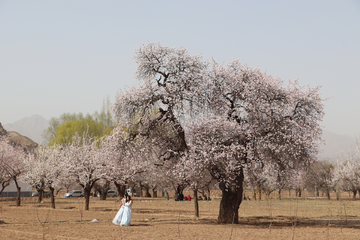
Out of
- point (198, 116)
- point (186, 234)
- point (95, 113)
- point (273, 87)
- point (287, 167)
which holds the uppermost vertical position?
point (95, 113)

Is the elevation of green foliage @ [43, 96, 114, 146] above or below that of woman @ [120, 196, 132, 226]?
above

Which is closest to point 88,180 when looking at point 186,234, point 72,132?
point 186,234

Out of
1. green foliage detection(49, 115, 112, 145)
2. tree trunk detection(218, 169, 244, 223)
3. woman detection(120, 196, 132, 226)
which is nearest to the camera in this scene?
woman detection(120, 196, 132, 226)

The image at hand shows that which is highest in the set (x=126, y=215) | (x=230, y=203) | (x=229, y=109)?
(x=229, y=109)

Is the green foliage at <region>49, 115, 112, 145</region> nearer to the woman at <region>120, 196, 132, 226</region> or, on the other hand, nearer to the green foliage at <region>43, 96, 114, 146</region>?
the green foliage at <region>43, 96, 114, 146</region>

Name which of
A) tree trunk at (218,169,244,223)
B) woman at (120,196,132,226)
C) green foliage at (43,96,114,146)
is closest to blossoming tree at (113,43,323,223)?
tree trunk at (218,169,244,223)

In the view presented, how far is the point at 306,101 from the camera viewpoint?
20734 mm

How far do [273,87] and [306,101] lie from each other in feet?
6.58

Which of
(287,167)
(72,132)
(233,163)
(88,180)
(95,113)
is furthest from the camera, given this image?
(95,113)

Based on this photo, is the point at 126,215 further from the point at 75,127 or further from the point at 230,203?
the point at 75,127

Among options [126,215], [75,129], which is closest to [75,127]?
[75,129]

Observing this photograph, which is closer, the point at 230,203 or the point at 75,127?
the point at 230,203

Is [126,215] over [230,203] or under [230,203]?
under

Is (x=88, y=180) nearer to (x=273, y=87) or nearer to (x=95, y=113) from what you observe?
(x=273, y=87)
